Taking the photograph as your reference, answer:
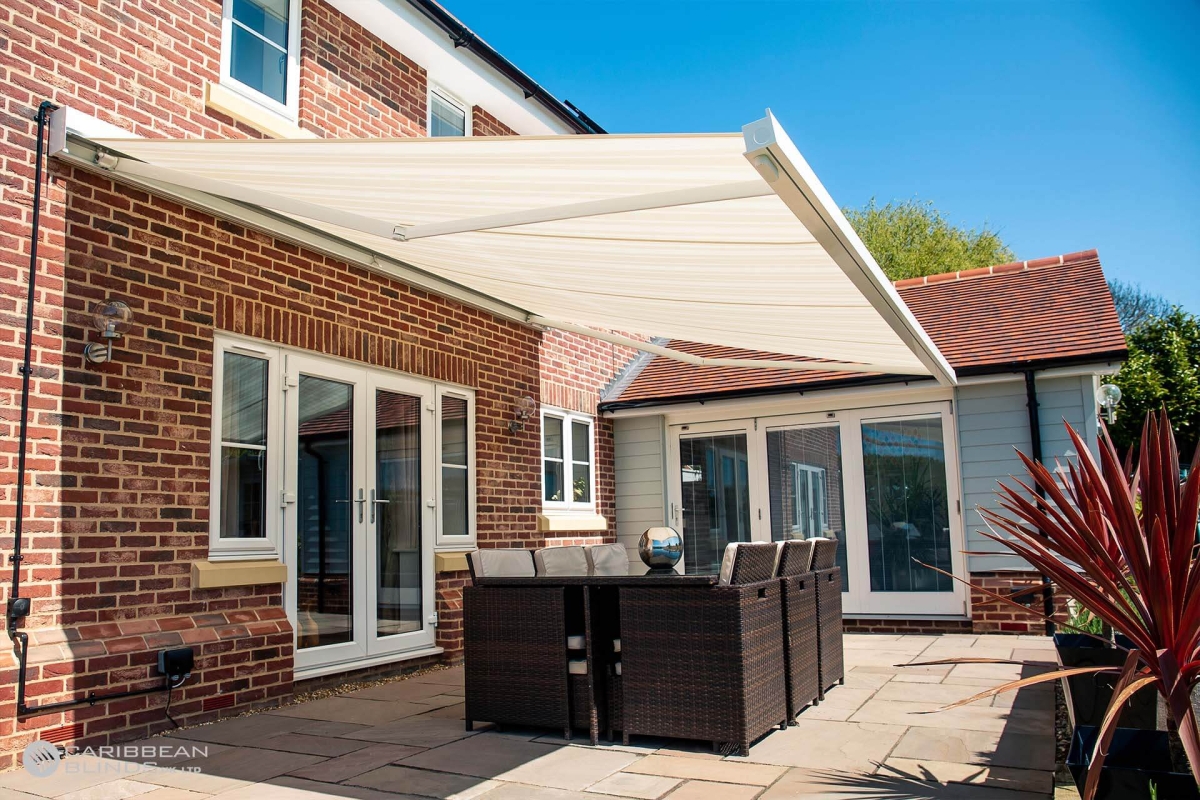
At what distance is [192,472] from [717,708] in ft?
12.3

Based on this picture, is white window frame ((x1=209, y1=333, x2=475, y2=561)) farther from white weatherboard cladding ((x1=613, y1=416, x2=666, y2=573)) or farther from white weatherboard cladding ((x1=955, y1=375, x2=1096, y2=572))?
white weatherboard cladding ((x1=955, y1=375, x2=1096, y2=572))

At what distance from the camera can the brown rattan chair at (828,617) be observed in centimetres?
633

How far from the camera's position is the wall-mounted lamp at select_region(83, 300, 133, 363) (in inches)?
208

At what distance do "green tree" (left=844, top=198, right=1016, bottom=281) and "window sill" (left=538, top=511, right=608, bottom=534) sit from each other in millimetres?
23086

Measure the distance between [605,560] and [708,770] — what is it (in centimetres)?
340

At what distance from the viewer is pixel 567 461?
11.3 meters

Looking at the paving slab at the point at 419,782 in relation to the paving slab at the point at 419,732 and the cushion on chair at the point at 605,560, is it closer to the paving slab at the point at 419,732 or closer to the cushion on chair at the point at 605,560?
the paving slab at the point at 419,732

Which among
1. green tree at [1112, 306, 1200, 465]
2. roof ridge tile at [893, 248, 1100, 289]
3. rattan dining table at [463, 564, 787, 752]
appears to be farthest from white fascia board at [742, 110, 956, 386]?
green tree at [1112, 306, 1200, 465]

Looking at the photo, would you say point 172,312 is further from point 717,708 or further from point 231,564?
point 717,708

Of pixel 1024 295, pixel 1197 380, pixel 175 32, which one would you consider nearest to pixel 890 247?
pixel 1197 380

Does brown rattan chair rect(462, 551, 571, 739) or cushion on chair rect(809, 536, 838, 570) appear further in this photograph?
cushion on chair rect(809, 536, 838, 570)

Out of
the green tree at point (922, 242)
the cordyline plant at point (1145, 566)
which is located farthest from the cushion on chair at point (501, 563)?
the green tree at point (922, 242)

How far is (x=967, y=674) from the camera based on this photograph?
723 centimetres

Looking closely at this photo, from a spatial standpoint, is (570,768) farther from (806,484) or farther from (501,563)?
(806,484)
